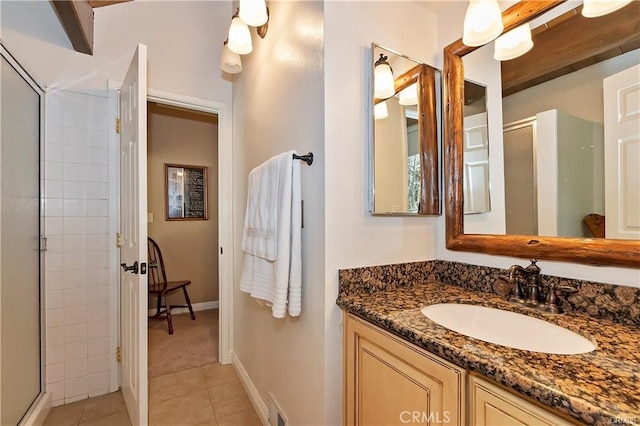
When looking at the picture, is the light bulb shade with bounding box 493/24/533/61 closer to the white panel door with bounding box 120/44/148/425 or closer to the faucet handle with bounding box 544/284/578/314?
the faucet handle with bounding box 544/284/578/314

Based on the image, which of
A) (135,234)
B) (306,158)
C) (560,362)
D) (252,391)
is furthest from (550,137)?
(252,391)

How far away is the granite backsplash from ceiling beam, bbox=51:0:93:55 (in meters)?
1.94

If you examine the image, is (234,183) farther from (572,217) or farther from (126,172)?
(572,217)

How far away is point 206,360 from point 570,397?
2.46 meters

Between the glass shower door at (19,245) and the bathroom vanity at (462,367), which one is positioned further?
the glass shower door at (19,245)

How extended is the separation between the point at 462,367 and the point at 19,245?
206cm

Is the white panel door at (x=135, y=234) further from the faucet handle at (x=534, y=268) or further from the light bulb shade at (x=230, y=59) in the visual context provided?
the faucet handle at (x=534, y=268)

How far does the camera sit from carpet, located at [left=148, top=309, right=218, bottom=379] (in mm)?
2267

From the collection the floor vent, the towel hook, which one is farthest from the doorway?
the towel hook

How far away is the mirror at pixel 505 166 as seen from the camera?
2.77 feet

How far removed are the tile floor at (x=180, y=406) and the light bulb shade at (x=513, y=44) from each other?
2156mm

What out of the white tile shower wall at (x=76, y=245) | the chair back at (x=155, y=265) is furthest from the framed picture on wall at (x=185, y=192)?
the white tile shower wall at (x=76, y=245)

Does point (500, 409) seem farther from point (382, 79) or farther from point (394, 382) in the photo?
point (382, 79)

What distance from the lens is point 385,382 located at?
880 millimetres
